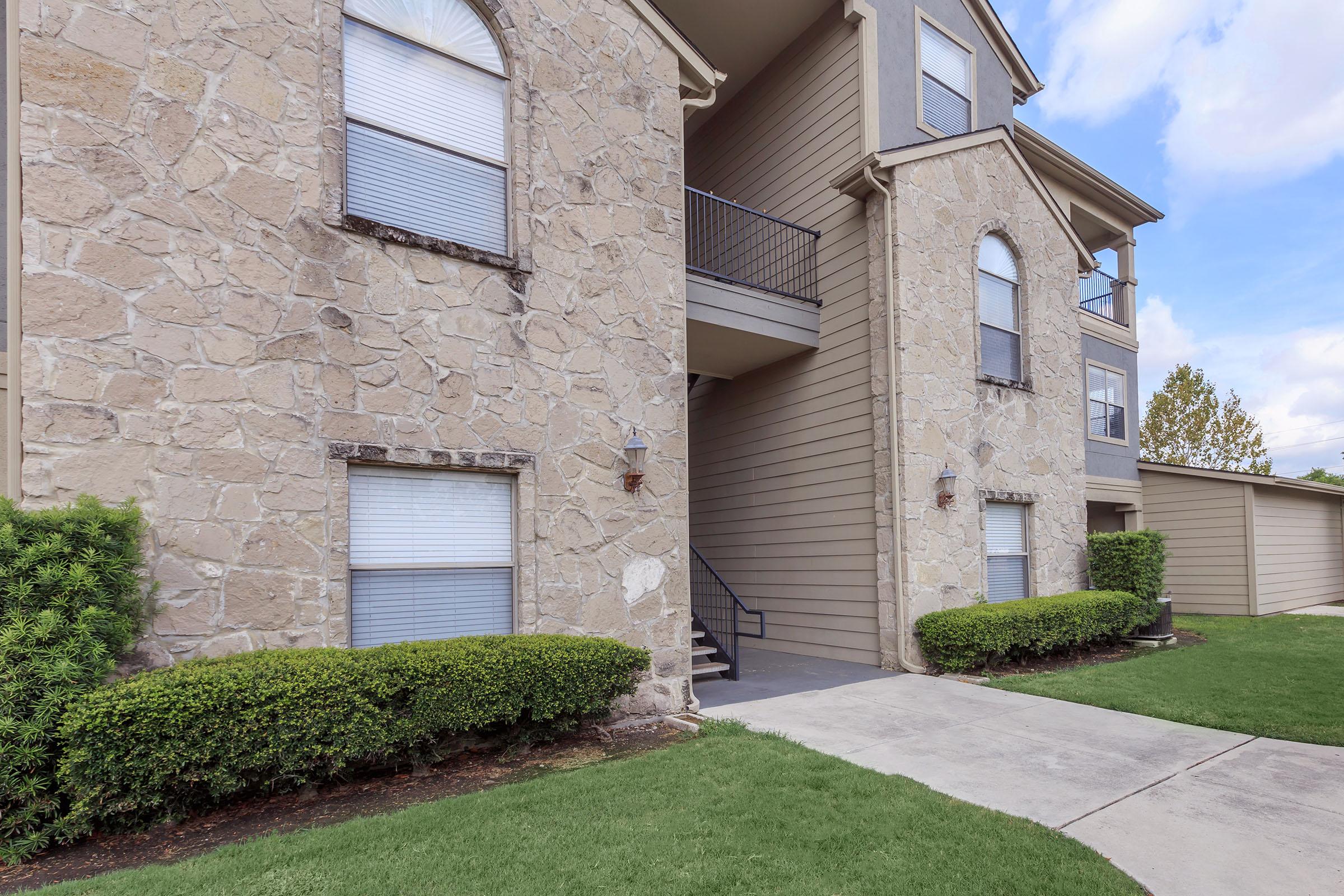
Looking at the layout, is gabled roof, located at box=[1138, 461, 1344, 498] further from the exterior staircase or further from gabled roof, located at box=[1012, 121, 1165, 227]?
the exterior staircase

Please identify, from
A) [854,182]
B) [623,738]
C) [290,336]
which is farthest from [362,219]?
[854,182]

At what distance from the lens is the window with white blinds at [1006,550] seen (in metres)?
9.32

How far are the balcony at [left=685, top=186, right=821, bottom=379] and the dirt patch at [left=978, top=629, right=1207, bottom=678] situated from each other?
446cm

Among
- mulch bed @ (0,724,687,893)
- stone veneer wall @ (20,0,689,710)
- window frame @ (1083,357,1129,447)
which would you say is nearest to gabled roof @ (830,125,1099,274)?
window frame @ (1083,357,1129,447)

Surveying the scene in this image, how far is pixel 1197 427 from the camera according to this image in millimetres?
23594

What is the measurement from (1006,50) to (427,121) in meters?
9.98

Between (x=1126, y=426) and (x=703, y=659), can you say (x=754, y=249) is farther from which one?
(x=1126, y=426)

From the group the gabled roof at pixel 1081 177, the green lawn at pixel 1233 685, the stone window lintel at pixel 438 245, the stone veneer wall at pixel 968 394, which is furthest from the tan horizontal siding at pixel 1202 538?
the stone window lintel at pixel 438 245

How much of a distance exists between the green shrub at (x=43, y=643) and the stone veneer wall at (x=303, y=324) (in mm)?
420

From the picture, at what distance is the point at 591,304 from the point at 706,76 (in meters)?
2.75

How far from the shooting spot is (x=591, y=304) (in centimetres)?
612

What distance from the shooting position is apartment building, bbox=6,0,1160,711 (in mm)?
4273

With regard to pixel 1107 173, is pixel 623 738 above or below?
below

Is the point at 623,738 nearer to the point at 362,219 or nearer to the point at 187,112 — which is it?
the point at 362,219
